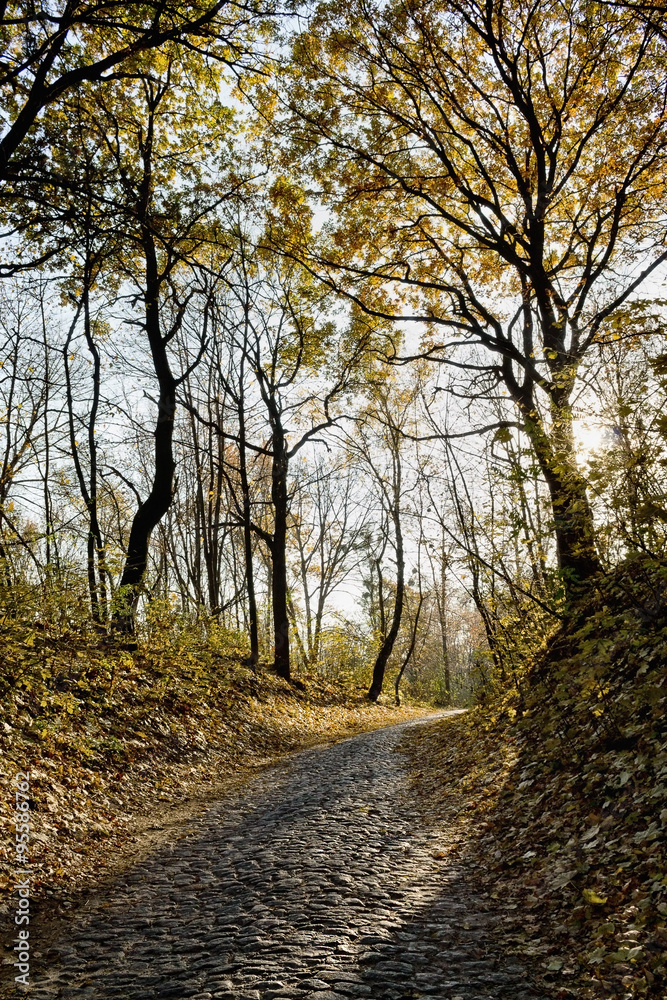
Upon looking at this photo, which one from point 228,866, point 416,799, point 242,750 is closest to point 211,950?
point 228,866

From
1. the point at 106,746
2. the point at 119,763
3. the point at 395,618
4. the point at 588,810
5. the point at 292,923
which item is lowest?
the point at 292,923

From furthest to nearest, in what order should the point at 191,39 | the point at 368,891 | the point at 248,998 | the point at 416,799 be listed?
1. the point at 191,39
2. the point at 416,799
3. the point at 368,891
4. the point at 248,998

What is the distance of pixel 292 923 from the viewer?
4.01 meters

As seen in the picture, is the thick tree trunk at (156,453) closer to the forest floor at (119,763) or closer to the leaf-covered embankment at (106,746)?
the leaf-covered embankment at (106,746)

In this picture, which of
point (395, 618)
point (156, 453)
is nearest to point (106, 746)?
point (156, 453)

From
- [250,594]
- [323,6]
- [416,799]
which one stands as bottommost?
[416,799]

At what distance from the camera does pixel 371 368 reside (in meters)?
18.7

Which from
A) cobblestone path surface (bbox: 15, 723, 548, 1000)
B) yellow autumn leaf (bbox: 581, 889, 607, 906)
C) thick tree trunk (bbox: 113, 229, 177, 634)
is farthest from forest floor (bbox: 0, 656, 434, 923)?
yellow autumn leaf (bbox: 581, 889, 607, 906)

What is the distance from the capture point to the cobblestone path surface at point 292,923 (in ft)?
10.8

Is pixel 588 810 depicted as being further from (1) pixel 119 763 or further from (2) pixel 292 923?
(1) pixel 119 763

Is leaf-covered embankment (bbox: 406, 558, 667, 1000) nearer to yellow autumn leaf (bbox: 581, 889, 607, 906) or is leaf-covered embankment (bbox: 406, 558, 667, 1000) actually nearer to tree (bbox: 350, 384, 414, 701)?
yellow autumn leaf (bbox: 581, 889, 607, 906)

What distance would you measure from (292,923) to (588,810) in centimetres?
234

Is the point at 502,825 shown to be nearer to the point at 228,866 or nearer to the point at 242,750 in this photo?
the point at 228,866

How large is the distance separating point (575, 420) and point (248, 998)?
494cm
